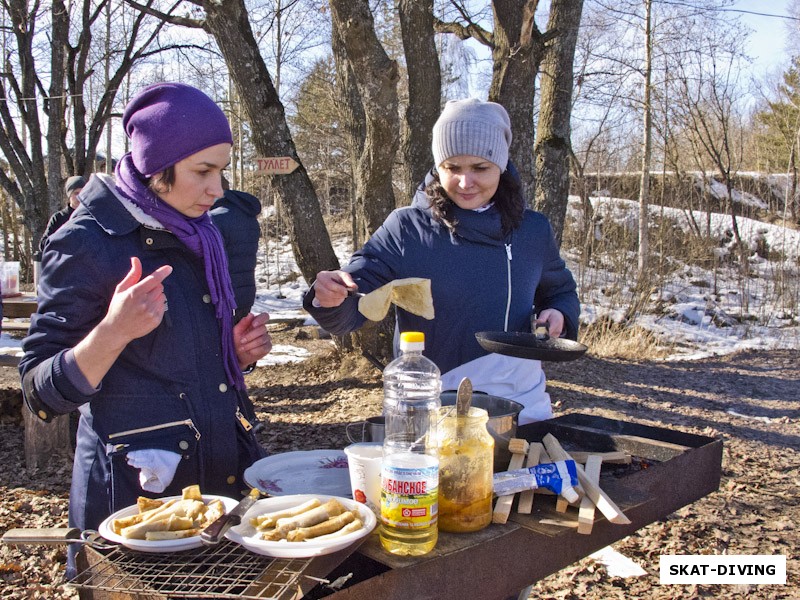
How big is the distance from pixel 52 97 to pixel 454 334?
1135cm

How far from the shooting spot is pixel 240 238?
8.29 ft

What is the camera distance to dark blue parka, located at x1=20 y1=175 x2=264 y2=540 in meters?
1.88

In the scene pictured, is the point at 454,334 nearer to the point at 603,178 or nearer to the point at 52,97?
the point at 52,97

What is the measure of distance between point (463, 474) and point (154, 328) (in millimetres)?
860

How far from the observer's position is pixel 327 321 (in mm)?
2418

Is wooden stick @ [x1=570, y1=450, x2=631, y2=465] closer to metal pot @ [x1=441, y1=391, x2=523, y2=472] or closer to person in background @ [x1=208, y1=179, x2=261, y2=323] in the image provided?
metal pot @ [x1=441, y1=391, x2=523, y2=472]

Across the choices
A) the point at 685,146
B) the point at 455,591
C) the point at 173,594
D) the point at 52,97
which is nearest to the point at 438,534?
the point at 455,591

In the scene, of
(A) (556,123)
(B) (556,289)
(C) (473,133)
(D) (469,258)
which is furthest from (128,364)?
A: (A) (556,123)

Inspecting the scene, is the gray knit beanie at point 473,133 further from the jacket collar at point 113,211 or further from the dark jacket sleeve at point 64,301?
the dark jacket sleeve at point 64,301

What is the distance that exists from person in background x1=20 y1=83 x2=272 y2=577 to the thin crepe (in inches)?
17.4

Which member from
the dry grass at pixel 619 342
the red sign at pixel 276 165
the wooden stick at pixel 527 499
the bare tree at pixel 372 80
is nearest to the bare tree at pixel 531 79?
the bare tree at pixel 372 80

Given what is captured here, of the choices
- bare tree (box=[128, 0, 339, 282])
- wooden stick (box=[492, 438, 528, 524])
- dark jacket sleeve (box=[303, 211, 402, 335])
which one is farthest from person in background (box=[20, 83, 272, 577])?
bare tree (box=[128, 0, 339, 282])

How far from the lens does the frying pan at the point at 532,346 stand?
2074 millimetres

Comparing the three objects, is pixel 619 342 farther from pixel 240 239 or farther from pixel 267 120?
pixel 240 239
